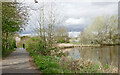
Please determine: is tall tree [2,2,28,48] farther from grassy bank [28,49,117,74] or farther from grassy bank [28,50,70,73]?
grassy bank [28,49,117,74]

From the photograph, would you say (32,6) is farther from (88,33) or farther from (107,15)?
(107,15)

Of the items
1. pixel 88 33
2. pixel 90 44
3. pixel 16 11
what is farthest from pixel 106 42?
pixel 16 11

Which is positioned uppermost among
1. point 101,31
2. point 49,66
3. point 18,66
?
point 101,31

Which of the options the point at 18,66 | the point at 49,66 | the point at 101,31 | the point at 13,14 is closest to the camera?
the point at 49,66

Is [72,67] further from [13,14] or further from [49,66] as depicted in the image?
[13,14]

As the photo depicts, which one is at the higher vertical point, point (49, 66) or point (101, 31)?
point (101, 31)

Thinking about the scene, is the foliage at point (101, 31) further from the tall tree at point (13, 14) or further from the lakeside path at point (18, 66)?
the lakeside path at point (18, 66)

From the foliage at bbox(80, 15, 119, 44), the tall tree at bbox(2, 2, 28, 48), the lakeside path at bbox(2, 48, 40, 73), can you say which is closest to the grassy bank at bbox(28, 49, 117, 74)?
the lakeside path at bbox(2, 48, 40, 73)

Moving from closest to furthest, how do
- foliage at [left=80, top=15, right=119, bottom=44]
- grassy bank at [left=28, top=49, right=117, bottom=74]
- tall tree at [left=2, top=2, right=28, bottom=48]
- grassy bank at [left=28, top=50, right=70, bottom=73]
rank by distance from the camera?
grassy bank at [left=28, top=50, right=70, bottom=73]
grassy bank at [left=28, top=49, right=117, bottom=74]
tall tree at [left=2, top=2, right=28, bottom=48]
foliage at [left=80, top=15, right=119, bottom=44]

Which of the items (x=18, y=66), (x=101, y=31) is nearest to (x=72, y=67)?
(x=18, y=66)

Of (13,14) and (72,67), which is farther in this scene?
(13,14)

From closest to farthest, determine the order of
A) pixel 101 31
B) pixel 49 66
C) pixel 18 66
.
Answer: pixel 49 66
pixel 18 66
pixel 101 31

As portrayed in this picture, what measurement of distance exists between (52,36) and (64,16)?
1866 millimetres

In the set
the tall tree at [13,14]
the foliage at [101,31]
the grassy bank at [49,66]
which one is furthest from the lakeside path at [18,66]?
the foliage at [101,31]
